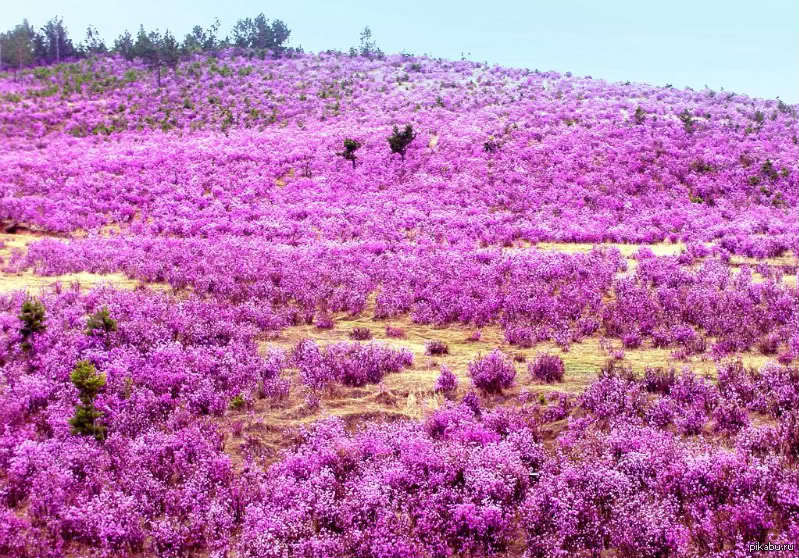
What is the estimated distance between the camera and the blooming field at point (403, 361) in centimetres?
588

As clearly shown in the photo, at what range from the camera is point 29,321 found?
33.7 feet

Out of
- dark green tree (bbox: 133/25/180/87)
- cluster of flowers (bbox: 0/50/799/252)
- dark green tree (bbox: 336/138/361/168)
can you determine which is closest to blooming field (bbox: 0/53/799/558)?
cluster of flowers (bbox: 0/50/799/252)

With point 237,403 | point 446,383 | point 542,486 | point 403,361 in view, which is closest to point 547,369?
point 446,383

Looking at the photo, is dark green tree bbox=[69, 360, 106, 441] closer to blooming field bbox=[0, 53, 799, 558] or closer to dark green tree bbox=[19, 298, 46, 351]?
blooming field bbox=[0, 53, 799, 558]

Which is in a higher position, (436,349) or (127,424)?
(436,349)

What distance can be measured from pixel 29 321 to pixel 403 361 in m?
8.28

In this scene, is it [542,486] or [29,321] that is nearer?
[542,486]

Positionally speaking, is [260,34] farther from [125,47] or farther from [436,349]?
[436,349]

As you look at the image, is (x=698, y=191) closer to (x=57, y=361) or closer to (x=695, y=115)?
(x=695, y=115)

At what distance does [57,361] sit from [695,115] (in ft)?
143

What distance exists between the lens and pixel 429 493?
6.36 meters

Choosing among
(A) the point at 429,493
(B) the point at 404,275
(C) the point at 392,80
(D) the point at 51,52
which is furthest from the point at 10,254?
(D) the point at 51,52

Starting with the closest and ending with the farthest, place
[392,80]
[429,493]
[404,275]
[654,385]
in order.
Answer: [429,493] → [654,385] → [404,275] → [392,80]

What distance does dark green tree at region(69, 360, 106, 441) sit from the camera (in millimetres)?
7652
